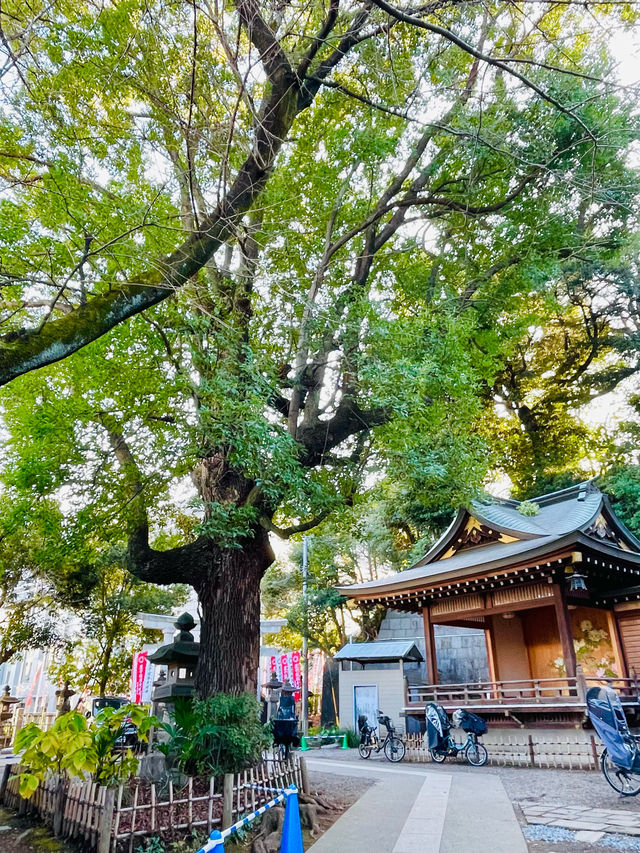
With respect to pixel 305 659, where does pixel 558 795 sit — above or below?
below

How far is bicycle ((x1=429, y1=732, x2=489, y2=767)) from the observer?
10781 mm

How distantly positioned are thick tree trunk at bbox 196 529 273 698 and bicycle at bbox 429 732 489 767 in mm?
5766

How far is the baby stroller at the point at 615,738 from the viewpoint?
6.38 meters

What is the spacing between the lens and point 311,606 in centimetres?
2095

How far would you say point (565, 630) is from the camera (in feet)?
37.0

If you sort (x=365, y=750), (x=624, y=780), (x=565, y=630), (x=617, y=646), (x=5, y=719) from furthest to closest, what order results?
(x=5, y=719) → (x=365, y=750) → (x=617, y=646) → (x=565, y=630) → (x=624, y=780)

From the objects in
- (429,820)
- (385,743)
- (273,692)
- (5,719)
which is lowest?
(5,719)

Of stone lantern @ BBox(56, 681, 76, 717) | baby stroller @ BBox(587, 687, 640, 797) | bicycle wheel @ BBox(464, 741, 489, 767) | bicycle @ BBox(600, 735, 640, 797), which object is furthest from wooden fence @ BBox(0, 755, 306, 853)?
stone lantern @ BBox(56, 681, 76, 717)

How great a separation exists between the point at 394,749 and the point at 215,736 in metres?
7.48

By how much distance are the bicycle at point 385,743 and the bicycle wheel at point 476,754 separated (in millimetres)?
1896

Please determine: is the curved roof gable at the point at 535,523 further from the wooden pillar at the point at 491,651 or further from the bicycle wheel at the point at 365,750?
the bicycle wheel at the point at 365,750

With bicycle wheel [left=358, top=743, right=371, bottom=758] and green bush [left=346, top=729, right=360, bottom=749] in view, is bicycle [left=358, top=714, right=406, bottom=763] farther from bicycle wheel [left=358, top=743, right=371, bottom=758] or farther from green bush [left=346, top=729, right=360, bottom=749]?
green bush [left=346, top=729, right=360, bottom=749]

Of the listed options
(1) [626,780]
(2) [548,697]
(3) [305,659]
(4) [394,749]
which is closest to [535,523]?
(2) [548,697]

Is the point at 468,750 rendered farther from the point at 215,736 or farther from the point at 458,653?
the point at 458,653
